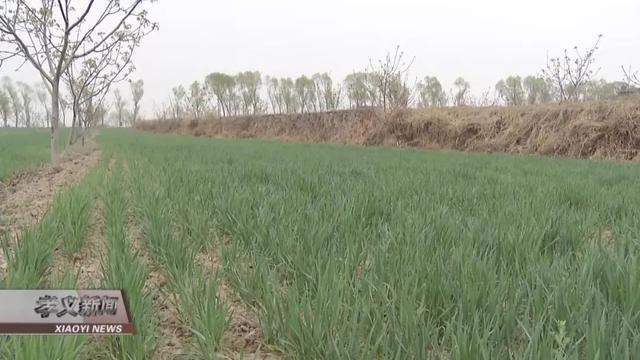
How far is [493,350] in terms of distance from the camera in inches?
47.1

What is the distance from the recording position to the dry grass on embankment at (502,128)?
12234 millimetres

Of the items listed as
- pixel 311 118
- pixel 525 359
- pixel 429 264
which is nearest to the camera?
pixel 525 359

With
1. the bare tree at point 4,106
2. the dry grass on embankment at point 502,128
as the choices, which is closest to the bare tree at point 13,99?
the bare tree at point 4,106

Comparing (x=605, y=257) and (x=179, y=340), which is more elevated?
(x=605, y=257)

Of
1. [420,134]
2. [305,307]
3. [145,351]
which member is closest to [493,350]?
[305,307]

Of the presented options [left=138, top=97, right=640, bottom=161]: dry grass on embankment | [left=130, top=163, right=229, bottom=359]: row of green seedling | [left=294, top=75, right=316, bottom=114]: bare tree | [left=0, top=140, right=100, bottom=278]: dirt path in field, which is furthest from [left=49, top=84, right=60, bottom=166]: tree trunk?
[left=294, top=75, right=316, bottom=114]: bare tree

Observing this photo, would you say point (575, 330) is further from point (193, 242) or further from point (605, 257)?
point (193, 242)

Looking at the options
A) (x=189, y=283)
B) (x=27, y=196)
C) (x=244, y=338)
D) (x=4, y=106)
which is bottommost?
(x=244, y=338)

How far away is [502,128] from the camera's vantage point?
584 inches

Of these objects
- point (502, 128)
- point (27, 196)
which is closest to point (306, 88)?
point (502, 128)

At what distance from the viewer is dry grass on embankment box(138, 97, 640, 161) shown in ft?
40.1

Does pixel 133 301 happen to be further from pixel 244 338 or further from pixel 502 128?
pixel 502 128

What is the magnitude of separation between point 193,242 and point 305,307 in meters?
1.38

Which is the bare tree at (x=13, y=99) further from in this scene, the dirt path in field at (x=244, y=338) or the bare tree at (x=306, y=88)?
the dirt path in field at (x=244, y=338)
